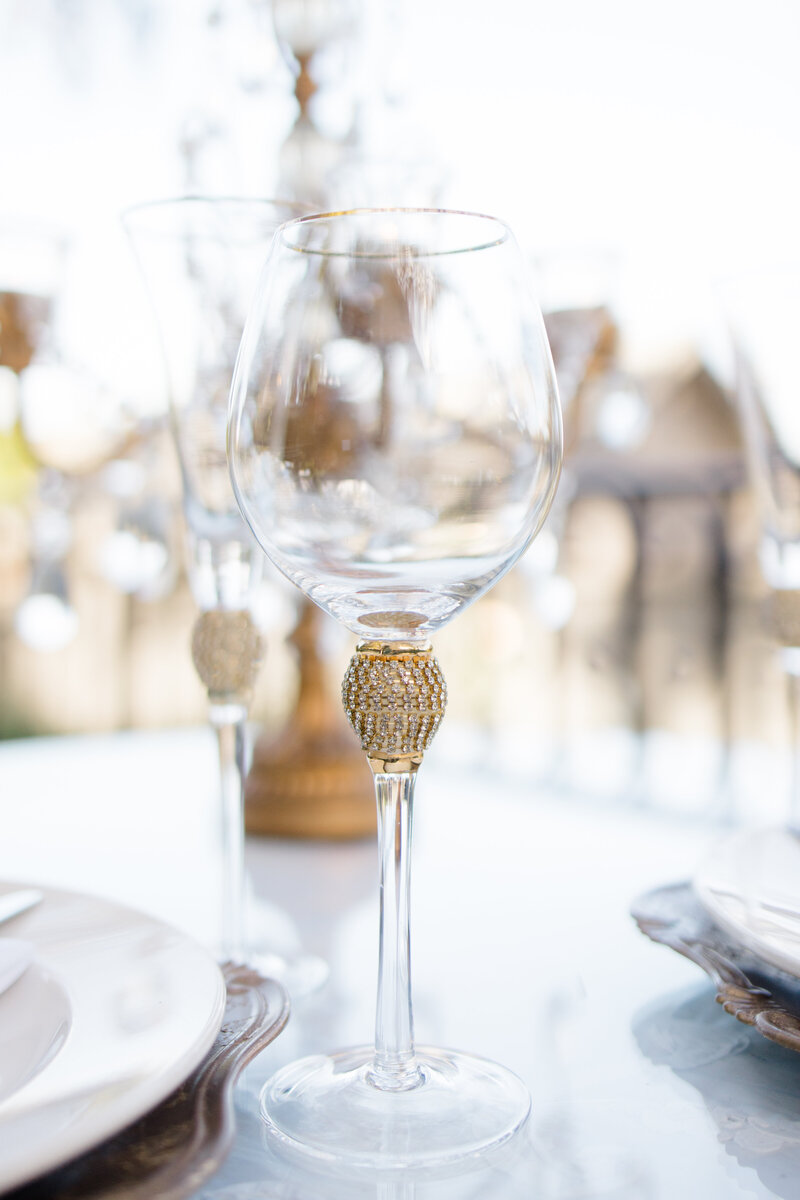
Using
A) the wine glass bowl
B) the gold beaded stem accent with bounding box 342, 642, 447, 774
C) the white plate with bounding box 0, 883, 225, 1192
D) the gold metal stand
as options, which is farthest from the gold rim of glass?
the gold metal stand

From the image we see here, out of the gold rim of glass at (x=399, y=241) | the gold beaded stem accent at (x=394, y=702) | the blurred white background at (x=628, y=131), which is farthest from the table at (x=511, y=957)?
the blurred white background at (x=628, y=131)

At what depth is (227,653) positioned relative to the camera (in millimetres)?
629

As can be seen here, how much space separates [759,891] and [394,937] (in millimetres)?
193

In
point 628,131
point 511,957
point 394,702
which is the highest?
point 628,131

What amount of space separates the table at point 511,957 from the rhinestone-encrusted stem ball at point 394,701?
142 mm

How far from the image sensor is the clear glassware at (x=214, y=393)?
0.60 m

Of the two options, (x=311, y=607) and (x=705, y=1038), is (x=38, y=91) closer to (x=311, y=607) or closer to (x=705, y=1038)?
(x=311, y=607)

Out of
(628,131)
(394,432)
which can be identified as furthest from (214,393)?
(628,131)

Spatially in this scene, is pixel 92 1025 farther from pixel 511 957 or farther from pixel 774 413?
pixel 774 413

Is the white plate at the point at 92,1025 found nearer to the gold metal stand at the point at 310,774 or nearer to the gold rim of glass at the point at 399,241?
the gold rim of glass at the point at 399,241

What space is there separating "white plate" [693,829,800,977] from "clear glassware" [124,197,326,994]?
0.69 ft

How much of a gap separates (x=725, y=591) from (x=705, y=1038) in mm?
1187

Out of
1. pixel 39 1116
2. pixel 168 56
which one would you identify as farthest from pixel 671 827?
pixel 168 56

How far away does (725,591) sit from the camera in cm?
160
